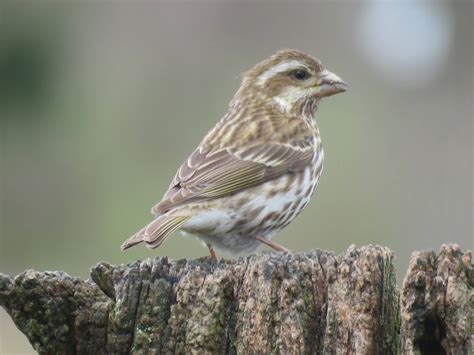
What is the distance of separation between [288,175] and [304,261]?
3.24 meters

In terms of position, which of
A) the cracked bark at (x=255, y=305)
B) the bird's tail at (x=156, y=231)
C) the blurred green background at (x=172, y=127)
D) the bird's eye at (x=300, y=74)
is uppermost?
the blurred green background at (x=172, y=127)

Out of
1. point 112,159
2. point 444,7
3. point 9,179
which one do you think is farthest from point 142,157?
point 444,7

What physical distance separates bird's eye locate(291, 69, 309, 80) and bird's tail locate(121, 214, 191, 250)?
2.54m

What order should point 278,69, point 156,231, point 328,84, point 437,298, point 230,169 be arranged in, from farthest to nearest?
point 278,69 → point 328,84 → point 230,169 → point 156,231 → point 437,298

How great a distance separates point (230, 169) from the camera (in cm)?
930

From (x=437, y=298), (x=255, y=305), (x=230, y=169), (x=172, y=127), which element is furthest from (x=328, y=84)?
(x=172, y=127)

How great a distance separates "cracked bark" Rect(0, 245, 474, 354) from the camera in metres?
6.02

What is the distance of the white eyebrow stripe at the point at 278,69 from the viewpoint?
10.6 m

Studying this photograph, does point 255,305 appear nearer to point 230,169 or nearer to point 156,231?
point 156,231

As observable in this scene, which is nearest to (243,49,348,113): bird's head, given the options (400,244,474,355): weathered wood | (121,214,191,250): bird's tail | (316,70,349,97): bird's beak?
(316,70,349,97): bird's beak

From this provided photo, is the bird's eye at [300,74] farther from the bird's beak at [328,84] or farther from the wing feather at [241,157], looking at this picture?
the wing feather at [241,157]

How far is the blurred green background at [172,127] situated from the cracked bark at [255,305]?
720cm

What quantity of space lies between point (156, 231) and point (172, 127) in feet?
46.2

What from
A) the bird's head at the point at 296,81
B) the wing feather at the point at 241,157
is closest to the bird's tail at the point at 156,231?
the wing feather at the point at 241,157
